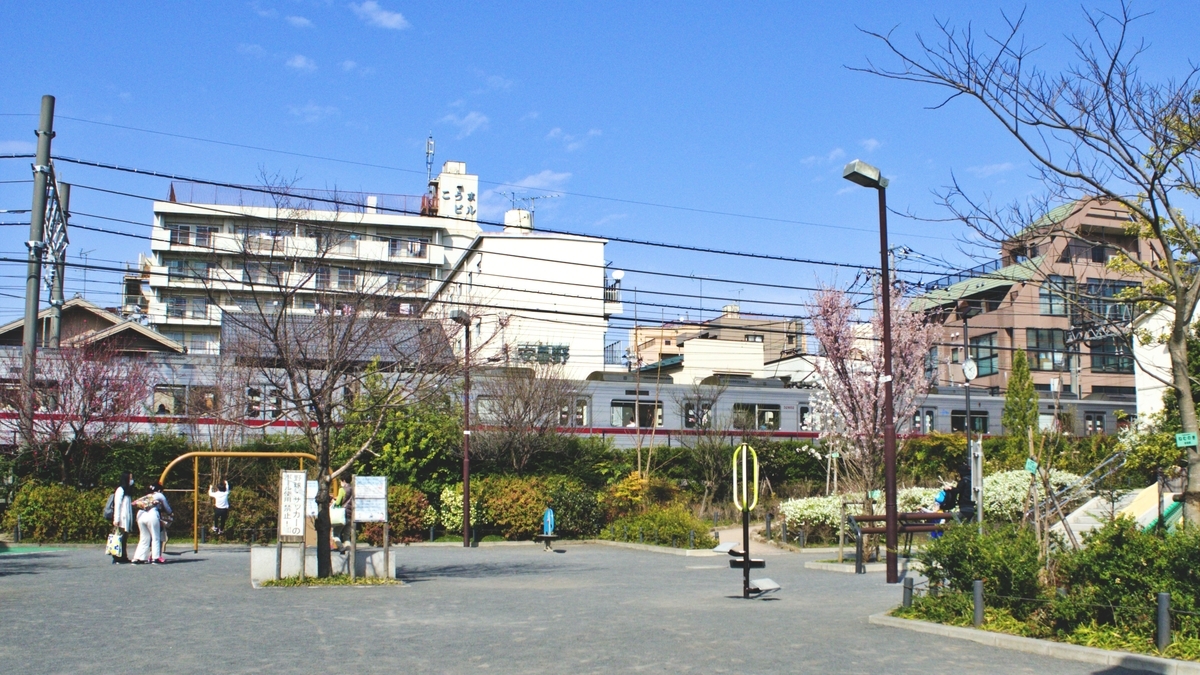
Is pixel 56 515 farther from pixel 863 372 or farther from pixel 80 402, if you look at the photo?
pixel 863 372

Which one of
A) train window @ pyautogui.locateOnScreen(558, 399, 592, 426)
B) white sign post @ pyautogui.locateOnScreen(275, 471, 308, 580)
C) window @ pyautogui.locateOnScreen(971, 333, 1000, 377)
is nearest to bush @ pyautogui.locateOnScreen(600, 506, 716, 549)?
train window @ pyautogui.locateOnScreen(558, 399, 592, 426)

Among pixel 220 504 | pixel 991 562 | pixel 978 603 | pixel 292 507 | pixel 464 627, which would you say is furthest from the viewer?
pixel 220 504

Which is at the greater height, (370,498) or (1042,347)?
(1042,347)

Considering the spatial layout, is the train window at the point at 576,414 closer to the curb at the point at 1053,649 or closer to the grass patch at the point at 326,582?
the grass patch at the point at 326,582

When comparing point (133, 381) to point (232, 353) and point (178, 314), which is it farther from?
point (178, 314)

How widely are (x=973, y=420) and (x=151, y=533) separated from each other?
2995 cm

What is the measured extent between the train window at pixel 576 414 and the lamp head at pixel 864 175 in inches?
781

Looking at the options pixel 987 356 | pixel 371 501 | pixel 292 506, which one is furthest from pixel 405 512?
pixel 987 356

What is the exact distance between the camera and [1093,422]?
41031 millimetres

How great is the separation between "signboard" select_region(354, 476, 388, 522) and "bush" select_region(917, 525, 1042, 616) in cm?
858

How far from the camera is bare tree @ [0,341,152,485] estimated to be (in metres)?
28.7

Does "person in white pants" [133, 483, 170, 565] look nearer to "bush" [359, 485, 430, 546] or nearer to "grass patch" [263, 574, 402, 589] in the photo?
A: "grass patch" [263, 574, 402, 589]

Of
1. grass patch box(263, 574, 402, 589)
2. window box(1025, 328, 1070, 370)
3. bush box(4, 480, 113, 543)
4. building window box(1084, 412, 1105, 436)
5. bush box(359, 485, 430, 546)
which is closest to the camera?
grass patch box(263, 574, 402, 589)

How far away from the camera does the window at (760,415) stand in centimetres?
3728
